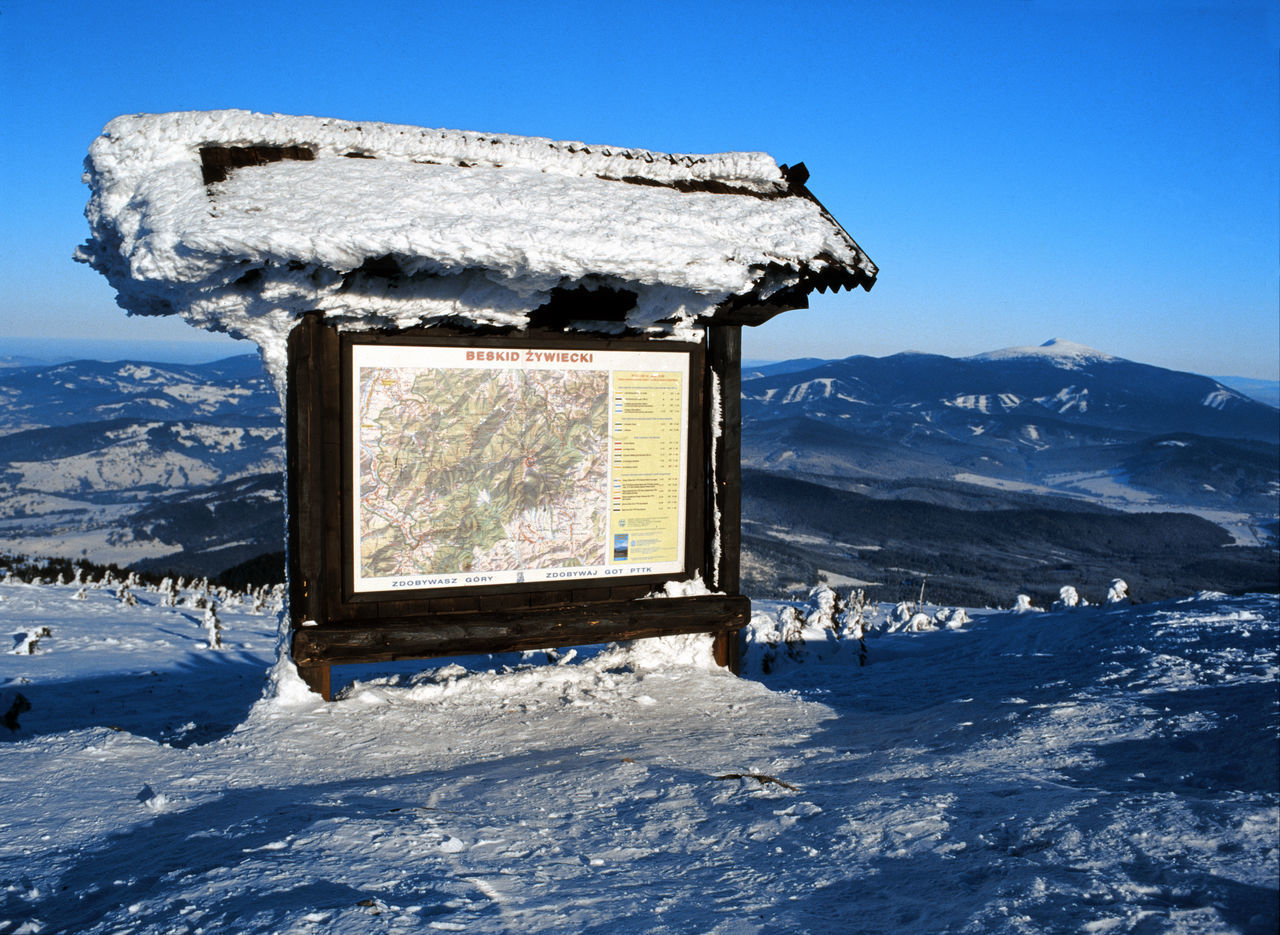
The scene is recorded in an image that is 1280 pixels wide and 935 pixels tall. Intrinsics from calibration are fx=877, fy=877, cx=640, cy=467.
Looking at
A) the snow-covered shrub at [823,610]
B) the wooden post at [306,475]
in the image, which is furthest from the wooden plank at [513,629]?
the snow-covered shrub at [823,610]

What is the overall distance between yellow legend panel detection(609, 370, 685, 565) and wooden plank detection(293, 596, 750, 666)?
0.39m

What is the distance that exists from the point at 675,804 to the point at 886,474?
6864 cm

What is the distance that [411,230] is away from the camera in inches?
192

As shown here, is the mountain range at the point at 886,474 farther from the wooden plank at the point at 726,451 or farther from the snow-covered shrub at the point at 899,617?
the wooden plank at the point at 726,451

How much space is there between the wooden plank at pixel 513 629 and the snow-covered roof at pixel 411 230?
1.95 meters

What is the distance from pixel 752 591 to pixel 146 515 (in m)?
42.9

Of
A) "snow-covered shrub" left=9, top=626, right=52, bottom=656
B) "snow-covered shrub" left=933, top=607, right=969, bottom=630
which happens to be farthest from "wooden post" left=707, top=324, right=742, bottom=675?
"snow-covered shrub" left=9, top=626, right=52, bottom=656

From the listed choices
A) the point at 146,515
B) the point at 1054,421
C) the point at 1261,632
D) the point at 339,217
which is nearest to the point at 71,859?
the point at 339,217

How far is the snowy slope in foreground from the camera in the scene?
2.48m

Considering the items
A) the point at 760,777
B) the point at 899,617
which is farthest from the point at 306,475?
the point at 899,617

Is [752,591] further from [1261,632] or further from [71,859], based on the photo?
[71,859]

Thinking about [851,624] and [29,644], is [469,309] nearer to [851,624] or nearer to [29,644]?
[851,624]

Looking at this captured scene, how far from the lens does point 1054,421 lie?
333 ft

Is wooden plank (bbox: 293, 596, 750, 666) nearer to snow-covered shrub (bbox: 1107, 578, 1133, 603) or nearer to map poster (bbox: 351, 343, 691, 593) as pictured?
map poster (bbox: 351, 343, 691, 593)
